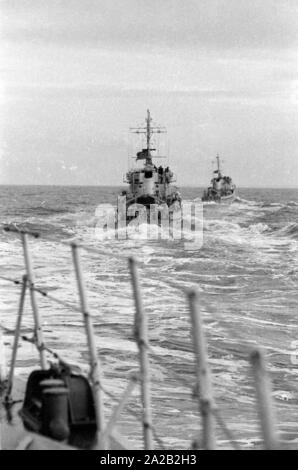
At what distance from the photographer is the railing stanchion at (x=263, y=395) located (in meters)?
1.56

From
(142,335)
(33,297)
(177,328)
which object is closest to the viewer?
(142,335)

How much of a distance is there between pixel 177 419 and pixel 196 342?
17.3 feet

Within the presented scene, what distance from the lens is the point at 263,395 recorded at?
1.57 meters

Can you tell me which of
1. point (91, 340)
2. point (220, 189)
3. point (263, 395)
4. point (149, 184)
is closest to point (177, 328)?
point (91, 340)

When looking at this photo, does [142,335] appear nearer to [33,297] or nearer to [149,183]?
[33,297]

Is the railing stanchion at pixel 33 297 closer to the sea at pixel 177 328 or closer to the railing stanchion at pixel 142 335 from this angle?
the sea at pixel 177 328

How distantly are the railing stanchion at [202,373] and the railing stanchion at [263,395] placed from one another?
0.51 m

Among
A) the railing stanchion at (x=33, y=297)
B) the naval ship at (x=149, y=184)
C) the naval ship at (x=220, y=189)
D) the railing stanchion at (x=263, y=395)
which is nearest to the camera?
the railing stanchion at (x=263, y=395)

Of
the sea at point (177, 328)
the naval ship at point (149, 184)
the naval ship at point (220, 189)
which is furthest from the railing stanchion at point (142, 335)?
the naval ship at point (220, 189)

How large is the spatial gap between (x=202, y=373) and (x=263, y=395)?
0.63 metres

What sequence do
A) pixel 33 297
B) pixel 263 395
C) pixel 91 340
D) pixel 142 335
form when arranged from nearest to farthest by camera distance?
1. pixel 263 395
2. pixel 142 335
3. pixel 91 340
4. pixel 33 297

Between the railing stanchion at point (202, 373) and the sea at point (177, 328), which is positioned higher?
the railing stanchion at point (202, 373)

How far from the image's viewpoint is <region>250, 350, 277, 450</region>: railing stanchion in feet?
5.12

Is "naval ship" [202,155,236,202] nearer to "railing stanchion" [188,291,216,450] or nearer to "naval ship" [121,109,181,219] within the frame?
"naval ship" [121,109,181,219]
